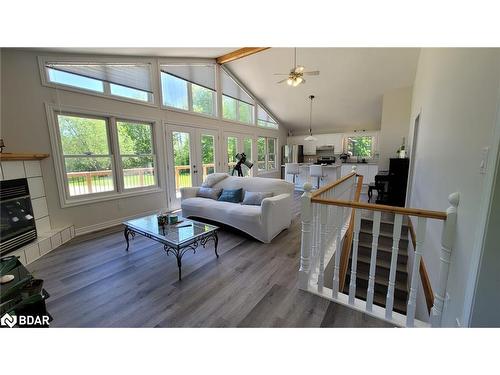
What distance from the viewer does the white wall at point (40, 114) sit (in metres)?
2.75

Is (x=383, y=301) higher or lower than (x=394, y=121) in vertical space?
lower

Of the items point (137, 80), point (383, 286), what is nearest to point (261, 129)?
point (137, 80)

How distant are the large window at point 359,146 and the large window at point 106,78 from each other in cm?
680

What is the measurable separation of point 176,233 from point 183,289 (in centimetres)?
63

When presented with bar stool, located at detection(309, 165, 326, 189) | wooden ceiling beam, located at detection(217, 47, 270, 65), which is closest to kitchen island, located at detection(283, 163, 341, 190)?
bar stool, located at detection(309, 165, 326, 189)

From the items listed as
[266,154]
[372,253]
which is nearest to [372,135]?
[266,154]

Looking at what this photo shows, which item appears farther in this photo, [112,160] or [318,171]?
[318,171]

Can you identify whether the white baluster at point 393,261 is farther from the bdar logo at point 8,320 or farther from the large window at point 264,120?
the large window at point 264,120

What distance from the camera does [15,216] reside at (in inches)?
103

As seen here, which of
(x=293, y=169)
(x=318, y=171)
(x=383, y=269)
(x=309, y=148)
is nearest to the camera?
(x=383, y=269)

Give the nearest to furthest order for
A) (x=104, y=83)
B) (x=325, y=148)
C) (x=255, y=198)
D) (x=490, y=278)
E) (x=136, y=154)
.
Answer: (x=490, y=278) < (x=255, y=198) < (x=104, y=83) < (x=136, y=154) < (x=325, y=148)

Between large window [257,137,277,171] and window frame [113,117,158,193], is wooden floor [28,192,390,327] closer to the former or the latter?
window frame [113,117,158,193]

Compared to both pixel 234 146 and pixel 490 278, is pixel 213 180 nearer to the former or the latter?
pixel 234 146

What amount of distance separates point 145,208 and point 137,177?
2.15 ft
